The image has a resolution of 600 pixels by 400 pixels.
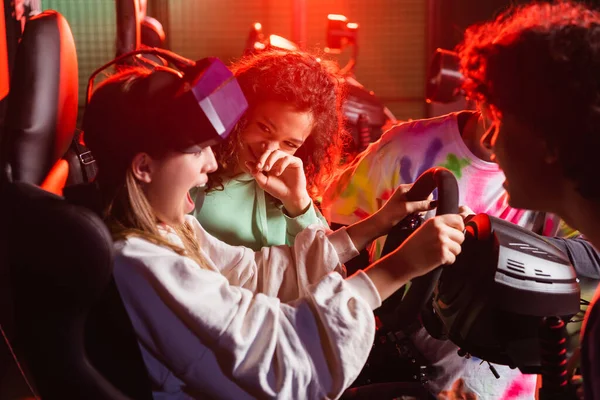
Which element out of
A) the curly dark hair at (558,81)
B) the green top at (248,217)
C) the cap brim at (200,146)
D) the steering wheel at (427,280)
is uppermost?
the curly dark hair at (558,81)

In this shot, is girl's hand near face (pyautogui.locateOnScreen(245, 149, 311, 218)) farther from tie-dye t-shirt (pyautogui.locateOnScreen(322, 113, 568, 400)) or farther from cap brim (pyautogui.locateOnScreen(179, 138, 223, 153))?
cap brim (pyautogui.locateOnScreen(179, 138, 223, 153))

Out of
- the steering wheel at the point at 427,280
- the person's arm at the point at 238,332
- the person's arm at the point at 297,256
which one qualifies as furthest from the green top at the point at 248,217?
the person's arm at the point at 238,332

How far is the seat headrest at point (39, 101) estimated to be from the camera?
3.71 ft

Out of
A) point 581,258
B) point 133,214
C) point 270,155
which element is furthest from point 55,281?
point 581,258

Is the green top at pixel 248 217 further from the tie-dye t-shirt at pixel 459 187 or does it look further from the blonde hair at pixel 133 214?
the blonde hair at pixel 133 214

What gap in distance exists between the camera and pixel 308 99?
1.73m

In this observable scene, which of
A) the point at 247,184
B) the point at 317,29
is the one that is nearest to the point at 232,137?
the point at 247,184

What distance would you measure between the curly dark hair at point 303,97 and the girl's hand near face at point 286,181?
10 cm

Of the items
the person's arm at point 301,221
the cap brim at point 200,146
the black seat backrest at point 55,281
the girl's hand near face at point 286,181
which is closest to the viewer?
the black seat backrest at point 55,281

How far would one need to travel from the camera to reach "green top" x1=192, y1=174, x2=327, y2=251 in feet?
5.61

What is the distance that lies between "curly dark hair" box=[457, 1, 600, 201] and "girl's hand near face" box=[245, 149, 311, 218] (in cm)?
58

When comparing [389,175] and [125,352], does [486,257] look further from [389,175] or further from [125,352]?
Result: [389,175]

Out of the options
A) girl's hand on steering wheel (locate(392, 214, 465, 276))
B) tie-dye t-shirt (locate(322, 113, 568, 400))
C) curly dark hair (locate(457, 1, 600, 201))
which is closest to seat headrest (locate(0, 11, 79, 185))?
girl's hand on steering wheel (locate(392, 214, 465, 276))

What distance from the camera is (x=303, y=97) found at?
67.6 inches
